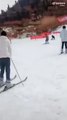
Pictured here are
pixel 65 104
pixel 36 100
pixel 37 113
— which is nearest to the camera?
pixel 37 113

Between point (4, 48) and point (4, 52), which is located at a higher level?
point (4, 48)

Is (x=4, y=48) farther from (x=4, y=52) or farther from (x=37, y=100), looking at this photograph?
(x=37, y=100)

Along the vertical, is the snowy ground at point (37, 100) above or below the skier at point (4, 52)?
below

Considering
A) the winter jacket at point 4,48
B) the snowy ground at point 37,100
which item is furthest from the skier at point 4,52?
the snowy ground at point 37,100

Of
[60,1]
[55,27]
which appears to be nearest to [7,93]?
[55,27]

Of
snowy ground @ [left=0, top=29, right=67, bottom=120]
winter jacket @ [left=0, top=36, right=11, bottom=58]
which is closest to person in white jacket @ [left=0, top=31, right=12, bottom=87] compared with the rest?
winter jacket @ [left=0, top=36, right=11, bottom=58]

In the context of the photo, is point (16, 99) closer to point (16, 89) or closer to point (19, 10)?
point (16, 89)

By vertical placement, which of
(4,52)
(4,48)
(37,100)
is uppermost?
(4,48)

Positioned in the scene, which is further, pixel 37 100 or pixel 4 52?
pixel 4 52

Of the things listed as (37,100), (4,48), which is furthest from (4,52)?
(37,100)

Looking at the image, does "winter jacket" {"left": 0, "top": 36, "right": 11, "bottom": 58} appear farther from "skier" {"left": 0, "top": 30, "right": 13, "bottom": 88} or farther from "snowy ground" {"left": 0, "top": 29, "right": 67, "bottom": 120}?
"snowy ground" {"left": 0, "top": 29, "right": 67, "bottom": 120}

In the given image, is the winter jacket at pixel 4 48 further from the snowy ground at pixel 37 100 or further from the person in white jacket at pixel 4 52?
the snowy ground at pixel 37 100

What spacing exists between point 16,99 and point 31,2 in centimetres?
10302

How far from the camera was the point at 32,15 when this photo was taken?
10725cm
